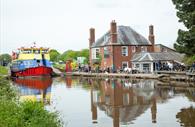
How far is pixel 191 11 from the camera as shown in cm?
3994

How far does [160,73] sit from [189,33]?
75.1ft

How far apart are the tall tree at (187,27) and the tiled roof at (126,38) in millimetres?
34014

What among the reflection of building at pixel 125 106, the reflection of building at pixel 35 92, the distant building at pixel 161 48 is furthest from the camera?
the distant building at pixel 161 48

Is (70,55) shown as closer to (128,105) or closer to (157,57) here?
(157,57)

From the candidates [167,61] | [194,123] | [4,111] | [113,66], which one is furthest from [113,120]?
[113,66]

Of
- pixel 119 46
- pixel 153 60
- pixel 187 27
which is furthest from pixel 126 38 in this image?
pixel 187 27

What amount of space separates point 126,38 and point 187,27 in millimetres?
36364

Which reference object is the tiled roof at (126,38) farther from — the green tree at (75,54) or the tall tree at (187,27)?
the green tree at (75,54)

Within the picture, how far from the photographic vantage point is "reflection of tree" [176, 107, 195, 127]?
21.1m

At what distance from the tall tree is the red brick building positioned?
3227 centimetres

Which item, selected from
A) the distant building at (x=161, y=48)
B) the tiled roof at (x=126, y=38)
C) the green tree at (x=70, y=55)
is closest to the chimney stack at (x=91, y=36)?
the tiled roof at (x=126, y=38)

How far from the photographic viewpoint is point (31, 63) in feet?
242

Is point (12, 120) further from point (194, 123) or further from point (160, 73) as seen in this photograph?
point (160, 73)

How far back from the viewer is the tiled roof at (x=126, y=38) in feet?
245
